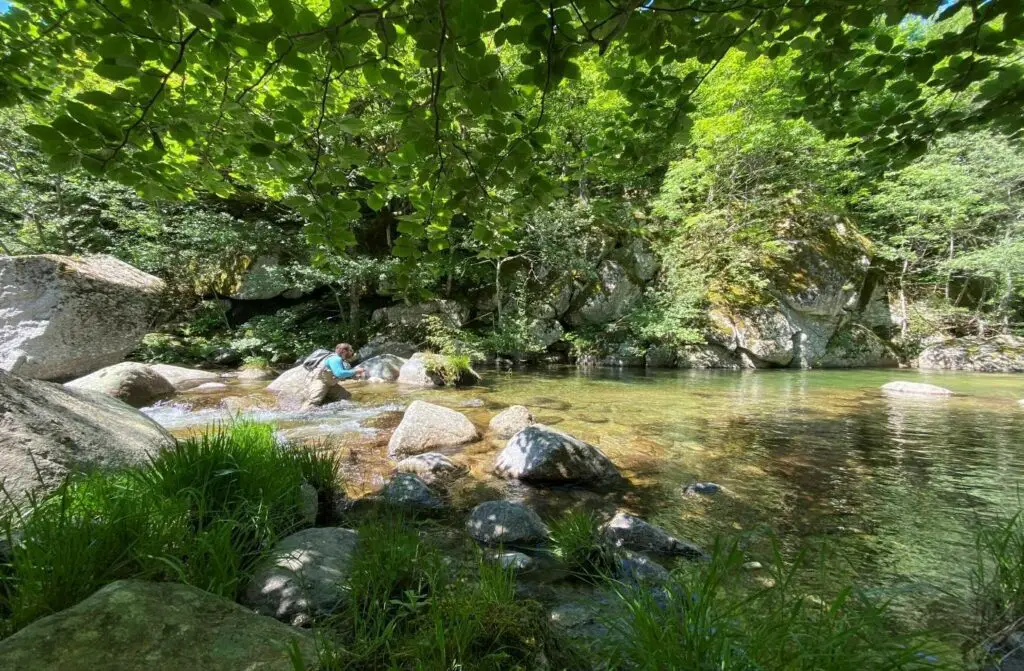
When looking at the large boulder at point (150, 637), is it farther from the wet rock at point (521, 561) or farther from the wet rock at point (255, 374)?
Answer: the wet rock at point (255, 374)

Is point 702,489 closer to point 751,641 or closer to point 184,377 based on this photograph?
point 751,641

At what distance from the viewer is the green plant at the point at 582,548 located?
298 cm

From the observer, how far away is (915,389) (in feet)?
36.8

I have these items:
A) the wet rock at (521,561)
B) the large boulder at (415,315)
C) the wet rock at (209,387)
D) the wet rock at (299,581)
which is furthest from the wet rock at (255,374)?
the wet rock at (521,561)

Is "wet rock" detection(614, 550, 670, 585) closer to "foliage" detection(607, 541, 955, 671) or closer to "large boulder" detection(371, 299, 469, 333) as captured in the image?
"foliage" detection(607, 541, 955, 671)

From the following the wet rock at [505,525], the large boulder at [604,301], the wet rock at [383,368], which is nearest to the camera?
the wet rock at [505,525]

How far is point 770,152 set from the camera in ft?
57.0

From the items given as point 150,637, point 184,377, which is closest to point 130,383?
point 184,377

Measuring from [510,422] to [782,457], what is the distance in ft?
12.4

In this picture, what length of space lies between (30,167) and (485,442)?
19574 millimetres

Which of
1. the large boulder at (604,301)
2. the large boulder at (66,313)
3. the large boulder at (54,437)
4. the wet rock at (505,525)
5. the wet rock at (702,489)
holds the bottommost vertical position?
the wet rock at (702,489)

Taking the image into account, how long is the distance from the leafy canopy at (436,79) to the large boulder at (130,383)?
6878 millimetres

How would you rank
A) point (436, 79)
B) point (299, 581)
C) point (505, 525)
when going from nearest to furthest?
point (436, 79) → point (299, 581) → point (505, 525)

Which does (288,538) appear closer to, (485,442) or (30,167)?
(485,442)
